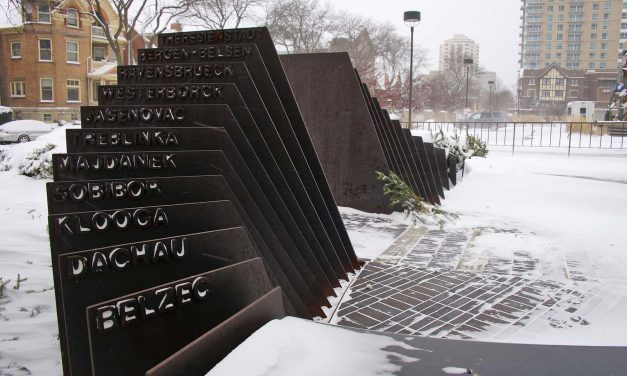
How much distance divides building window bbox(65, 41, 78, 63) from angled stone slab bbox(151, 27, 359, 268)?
4114 centimetres

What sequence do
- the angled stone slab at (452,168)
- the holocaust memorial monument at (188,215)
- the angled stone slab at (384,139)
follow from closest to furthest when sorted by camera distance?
1. the holocaust memorial monument at (188,215)
2. the angled stone slab at (384,139)
3. the angled stone slab at (452,168)

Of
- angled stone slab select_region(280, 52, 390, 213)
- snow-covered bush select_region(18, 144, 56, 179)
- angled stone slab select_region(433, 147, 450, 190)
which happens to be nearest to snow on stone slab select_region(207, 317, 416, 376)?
angled stone slab select_region(280, 52, 390, 213)

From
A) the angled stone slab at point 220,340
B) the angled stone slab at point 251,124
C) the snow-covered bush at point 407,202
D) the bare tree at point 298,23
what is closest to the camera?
the angled stone slab at point 220,340

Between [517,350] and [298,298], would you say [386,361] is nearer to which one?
[517,350]

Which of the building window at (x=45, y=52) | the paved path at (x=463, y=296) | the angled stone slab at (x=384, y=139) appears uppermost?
the building window at (x=45, y=52)

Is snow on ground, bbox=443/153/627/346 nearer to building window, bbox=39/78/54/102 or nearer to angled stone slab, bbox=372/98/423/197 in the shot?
angled stone slab, bbox=372/98/423/197

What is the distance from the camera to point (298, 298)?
12.6 feet

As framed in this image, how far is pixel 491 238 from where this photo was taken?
668 cm

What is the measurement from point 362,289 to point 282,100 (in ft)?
6.11

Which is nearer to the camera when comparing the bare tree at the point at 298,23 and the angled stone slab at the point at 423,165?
the angled stone slab at the point at 423,165

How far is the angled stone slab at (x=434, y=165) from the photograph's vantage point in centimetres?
975

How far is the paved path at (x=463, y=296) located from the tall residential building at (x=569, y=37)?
317 feet

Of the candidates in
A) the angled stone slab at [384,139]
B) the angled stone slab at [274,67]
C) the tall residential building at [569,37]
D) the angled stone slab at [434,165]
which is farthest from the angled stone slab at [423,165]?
the tall residential building at [569,37]

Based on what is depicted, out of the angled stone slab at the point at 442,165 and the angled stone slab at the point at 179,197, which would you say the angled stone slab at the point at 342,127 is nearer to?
the angled stone slab at the point at 442,165
